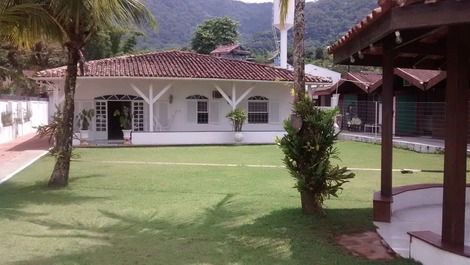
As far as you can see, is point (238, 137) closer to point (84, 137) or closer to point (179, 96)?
point (179, 96)

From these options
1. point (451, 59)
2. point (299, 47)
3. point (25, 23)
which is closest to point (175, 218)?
point (299, 47)

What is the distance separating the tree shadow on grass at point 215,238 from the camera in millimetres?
4910

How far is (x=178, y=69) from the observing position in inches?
870

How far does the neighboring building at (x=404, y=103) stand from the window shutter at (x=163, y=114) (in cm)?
829

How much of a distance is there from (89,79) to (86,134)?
277 cm

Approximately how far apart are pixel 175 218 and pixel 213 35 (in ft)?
191

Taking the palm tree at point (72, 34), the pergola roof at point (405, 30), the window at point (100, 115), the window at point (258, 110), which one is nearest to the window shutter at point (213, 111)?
the window at point (258, 110)

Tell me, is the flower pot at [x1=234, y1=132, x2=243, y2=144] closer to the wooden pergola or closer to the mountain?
the wooden pergola

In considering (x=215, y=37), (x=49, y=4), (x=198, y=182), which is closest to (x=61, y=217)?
(x=198, y=182)

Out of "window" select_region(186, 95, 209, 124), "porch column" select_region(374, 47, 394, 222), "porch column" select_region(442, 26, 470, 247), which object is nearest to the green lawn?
"porch column" select_region(374, 47, 394, 222)

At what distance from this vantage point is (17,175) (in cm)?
1133

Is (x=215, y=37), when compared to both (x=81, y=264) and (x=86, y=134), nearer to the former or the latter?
(x=86, y=134)

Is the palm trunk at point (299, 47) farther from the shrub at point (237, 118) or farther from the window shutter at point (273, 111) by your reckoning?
the window shutter at point (273, 111)

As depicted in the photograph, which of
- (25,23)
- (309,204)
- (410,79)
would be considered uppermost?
(25,23)
